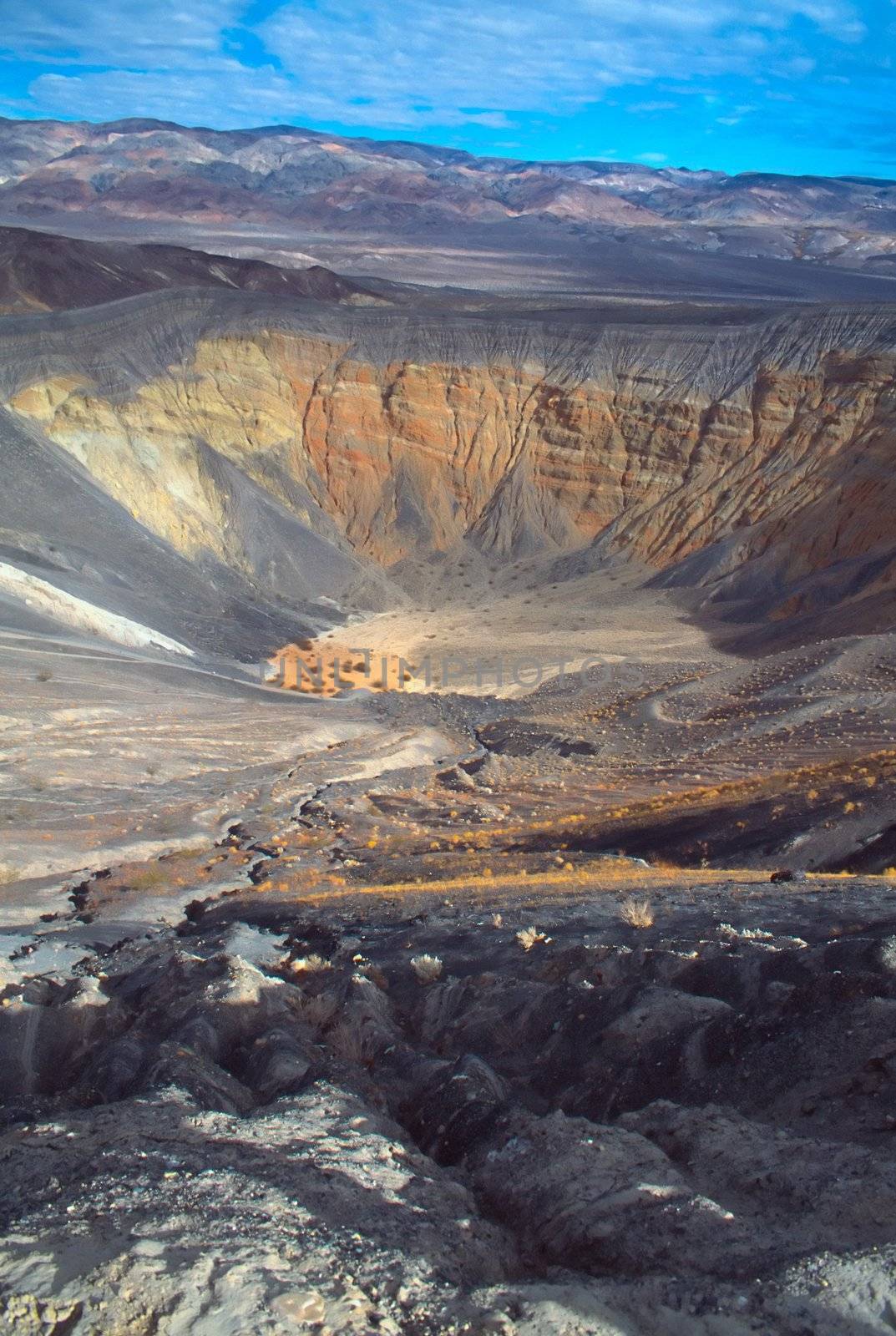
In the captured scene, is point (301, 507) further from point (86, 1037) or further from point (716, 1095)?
point (716, 1095)

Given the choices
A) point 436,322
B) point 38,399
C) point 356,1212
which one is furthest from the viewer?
point 436,322

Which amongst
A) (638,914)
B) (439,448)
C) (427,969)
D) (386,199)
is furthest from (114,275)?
(386,199)

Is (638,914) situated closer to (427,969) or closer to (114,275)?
(427,969)

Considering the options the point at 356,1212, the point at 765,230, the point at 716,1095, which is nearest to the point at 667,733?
the point at 716,1095

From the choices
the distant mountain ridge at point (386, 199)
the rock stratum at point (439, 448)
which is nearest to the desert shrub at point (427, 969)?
the rock stratum at point (439, 448)

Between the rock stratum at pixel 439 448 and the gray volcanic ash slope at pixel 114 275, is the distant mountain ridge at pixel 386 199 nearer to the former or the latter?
the gray volcanic ash slope at pixel 114 275
